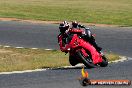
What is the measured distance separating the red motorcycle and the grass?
2.91 feet

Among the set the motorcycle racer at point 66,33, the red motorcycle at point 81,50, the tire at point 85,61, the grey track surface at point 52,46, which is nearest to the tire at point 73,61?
the red motorcycle at point 81,50

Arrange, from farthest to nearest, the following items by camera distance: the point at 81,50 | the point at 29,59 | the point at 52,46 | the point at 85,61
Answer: the point at 52,46 < the point at 29,59 < the point at 81,50 < the point at 85,61

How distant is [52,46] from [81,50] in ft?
25.7

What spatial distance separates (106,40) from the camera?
2625 centimetres

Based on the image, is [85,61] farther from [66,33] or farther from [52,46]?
[52,46]

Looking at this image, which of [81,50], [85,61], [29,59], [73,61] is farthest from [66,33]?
[29,59]

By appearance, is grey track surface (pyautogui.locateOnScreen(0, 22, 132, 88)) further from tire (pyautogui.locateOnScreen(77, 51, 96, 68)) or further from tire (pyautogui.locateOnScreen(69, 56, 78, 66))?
tire (pyautogui.locateOnScreen(69, 56, 78, 66))

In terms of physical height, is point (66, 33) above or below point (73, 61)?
above

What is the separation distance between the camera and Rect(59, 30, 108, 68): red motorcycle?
16047 mm

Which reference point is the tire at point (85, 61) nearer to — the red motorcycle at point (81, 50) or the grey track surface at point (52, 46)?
the red motorcycle at point (81, 50)

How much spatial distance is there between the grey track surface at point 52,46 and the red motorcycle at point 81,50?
42cm

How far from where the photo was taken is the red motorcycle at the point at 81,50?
1605 cm

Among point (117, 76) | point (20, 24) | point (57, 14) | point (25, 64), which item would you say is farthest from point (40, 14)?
point (117, 76)

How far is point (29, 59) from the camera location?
1822 cm
